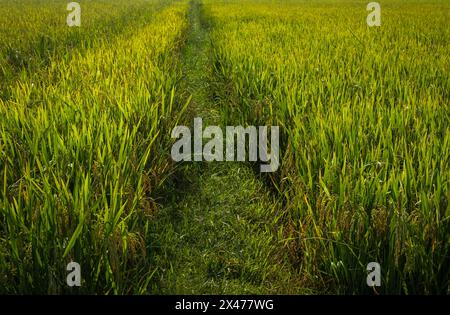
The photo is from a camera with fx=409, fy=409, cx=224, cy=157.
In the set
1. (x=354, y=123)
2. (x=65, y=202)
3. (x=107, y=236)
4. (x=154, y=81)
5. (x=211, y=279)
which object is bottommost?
(x=211, y=279)

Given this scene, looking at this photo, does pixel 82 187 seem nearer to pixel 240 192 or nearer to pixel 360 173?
pixel 360 173

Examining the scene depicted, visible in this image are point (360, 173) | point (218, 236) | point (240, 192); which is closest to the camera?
point (360, 173)

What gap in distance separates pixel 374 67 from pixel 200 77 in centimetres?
258

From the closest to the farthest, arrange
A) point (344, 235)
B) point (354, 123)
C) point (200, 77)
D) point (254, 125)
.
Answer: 1. point (344, 235)
2. point (354, 123)
3. point (254, 125)
4. point (200, 77)

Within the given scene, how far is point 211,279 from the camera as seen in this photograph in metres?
1.86

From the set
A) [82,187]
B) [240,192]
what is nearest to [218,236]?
[240,192]

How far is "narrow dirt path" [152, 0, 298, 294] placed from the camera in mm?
1830

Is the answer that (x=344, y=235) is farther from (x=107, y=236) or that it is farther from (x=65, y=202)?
(x=65, y=202)

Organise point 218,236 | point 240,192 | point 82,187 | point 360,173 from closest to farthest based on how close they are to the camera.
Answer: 1. point 82,187
2. point 360,173
3. point 218,236
4. point 240,192

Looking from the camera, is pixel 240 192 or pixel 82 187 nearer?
pixel 82 187

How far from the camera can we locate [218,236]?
2.22 meters

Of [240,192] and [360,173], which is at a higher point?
[360,173]

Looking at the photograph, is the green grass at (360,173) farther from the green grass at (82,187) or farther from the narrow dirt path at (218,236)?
the green grass at (82,187)
